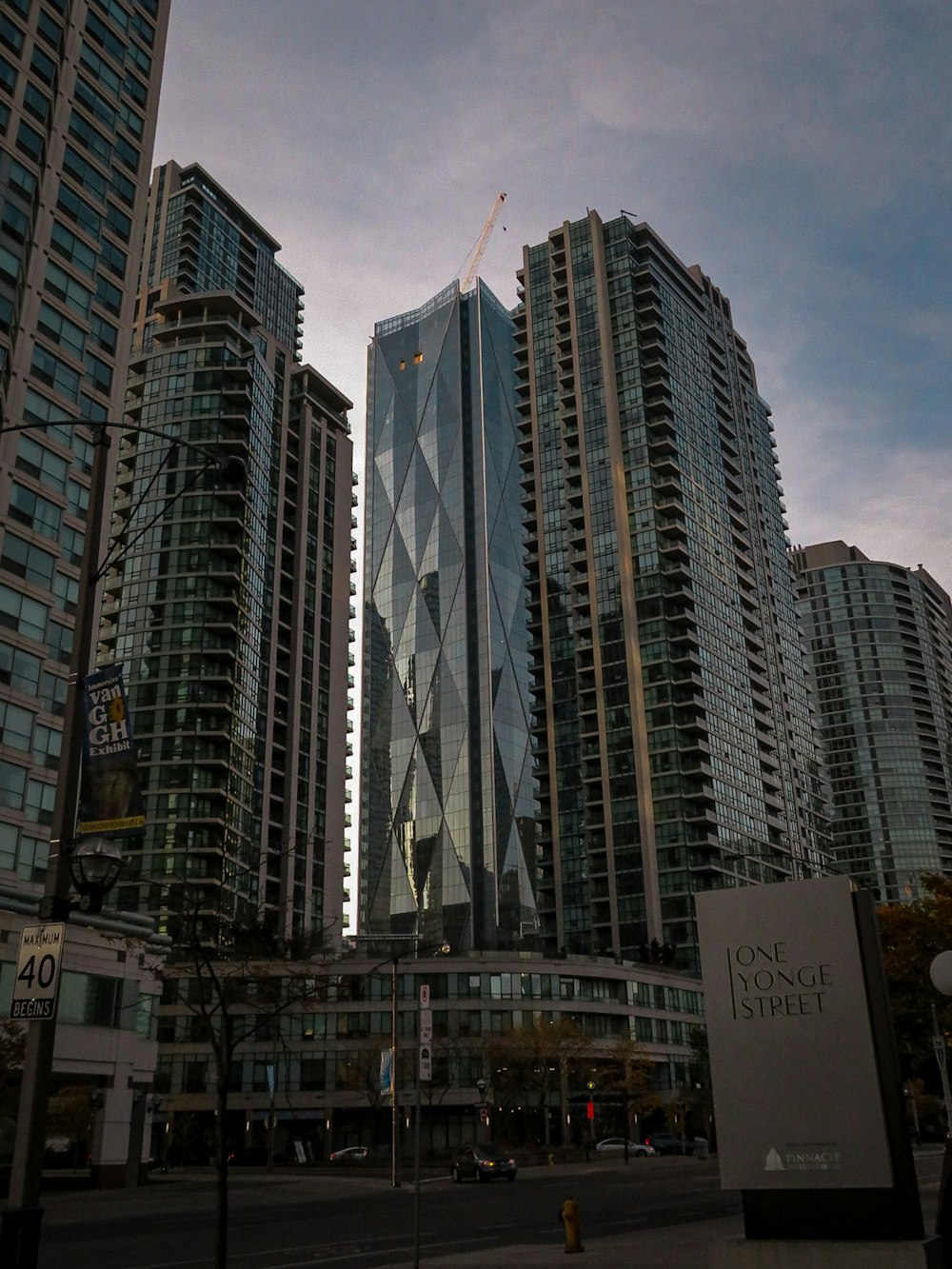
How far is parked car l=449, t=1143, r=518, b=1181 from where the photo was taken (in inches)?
2157

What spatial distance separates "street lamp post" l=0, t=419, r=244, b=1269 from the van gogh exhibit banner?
16cm

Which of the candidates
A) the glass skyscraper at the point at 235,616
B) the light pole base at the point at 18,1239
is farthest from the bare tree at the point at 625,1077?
the light pole base at the point at 18,1239

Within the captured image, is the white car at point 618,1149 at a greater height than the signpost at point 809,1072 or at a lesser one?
lesser

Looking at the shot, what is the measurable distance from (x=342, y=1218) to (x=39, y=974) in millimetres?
25967

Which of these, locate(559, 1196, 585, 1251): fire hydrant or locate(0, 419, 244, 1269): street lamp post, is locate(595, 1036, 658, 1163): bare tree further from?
locate(0, 419, 244, 1269): street lamp post

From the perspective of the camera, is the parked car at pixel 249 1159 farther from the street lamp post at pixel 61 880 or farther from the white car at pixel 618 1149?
the street lamp post at pixel 61 880

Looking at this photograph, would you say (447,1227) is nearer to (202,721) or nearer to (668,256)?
(202,721)

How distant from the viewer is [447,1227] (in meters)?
29.8

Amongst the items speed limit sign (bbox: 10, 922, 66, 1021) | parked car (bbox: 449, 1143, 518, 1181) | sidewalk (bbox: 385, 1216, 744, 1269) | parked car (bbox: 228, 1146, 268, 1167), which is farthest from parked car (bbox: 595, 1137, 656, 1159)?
A: speed limit sign (bbox: 10, 922, 66, 1021)

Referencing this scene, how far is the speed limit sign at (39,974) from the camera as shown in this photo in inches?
462

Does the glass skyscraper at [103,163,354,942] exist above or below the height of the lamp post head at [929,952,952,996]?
above

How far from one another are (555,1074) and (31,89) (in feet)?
262

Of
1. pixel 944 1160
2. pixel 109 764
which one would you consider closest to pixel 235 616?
pixel 109 764

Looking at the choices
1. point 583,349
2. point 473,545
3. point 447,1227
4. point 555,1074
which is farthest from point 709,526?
point 447,1227
